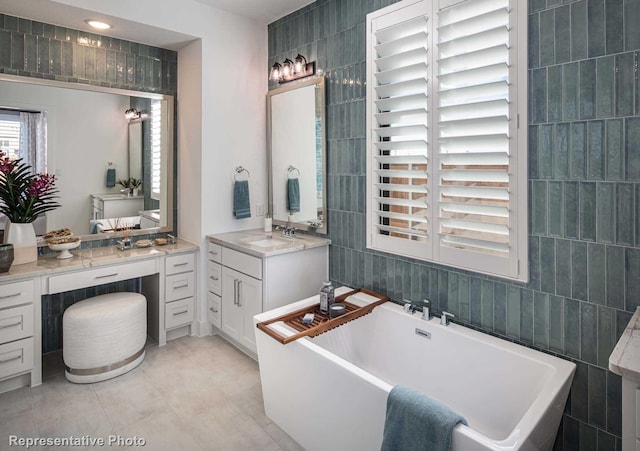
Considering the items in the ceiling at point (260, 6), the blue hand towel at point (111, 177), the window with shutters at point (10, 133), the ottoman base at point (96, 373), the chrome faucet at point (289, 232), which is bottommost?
the ottoman base at point (96, 373)

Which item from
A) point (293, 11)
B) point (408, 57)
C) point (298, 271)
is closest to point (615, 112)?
point (408, 57)

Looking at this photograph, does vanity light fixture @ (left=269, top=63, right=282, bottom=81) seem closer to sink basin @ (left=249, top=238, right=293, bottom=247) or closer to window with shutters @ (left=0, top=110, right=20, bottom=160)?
sink basin @ (left=249, top=238, right=293, bottom=247)

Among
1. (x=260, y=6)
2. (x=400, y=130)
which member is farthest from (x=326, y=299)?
(x=260, y=6)

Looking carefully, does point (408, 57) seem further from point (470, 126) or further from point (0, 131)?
point (0, 131)

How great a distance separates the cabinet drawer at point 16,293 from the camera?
2475 millimetres

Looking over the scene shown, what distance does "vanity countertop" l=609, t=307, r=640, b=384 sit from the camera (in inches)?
44.7

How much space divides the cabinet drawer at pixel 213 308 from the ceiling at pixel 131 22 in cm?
221

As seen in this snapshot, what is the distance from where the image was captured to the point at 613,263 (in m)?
1.72

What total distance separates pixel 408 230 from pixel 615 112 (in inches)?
47.4

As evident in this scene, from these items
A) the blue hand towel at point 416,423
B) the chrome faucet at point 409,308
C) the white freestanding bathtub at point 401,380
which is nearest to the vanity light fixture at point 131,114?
the white freestanding bathtub at point 401,380

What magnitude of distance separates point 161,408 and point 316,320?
1.11 m

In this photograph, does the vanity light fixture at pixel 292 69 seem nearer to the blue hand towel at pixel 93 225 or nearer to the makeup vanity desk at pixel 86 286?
the makeup vanity desk at pixel 86 286

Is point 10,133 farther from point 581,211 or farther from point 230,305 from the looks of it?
point 581,211

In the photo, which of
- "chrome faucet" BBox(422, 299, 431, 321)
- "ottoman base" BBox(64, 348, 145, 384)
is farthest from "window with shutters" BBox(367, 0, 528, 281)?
"ottoman base" BBox(64, 348, 145, 384)
